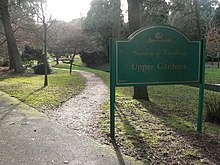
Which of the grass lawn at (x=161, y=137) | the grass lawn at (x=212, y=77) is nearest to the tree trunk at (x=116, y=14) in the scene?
the grass lawn at (x=161, y=137)

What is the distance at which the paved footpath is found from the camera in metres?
3.52

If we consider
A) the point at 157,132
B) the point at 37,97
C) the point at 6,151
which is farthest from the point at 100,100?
the point at 6,151

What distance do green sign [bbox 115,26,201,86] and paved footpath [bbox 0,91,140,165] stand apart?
132cm

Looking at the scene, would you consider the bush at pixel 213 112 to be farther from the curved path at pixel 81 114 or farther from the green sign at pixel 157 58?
the curved path at pixel 81 114

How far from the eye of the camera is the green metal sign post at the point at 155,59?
446cm

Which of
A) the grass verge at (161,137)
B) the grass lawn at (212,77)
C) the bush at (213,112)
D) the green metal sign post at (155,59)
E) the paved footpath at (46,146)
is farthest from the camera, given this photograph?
the grass lawn at (212,77)

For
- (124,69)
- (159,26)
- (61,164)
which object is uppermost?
(159,26)

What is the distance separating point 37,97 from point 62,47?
16965 millimetres

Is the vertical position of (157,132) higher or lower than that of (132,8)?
lower

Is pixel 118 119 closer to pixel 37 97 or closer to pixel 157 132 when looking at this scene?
pixel 157 132

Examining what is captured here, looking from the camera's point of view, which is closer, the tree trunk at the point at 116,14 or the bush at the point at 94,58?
the tree trunk at the point at 116,14

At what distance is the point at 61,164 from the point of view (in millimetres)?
3402

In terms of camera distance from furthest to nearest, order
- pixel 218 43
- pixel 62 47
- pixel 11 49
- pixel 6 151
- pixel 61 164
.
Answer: pixel 218 43, pixel 62 47, pixel 11 49, pixel 6 151, pixel 61 164

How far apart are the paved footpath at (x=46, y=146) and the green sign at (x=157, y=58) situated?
1322 millimetres
